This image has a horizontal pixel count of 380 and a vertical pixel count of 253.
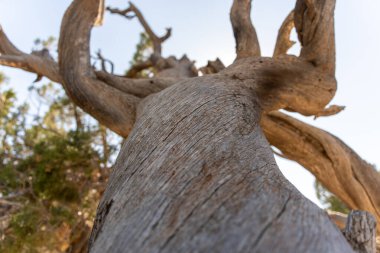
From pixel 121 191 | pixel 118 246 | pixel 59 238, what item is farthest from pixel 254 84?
pixel 59 238

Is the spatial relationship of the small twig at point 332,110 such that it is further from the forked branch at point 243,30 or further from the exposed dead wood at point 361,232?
the exposed dead wood at point 361,232

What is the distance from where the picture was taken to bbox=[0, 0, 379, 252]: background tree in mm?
1031

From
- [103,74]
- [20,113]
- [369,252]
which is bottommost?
[369,252]

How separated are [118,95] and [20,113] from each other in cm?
348

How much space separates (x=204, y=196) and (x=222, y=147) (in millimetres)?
360

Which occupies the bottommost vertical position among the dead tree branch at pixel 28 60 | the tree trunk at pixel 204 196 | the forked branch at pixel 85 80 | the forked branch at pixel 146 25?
the tree trunk at pixel 204 196

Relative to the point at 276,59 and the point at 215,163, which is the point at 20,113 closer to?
the point at 276,59

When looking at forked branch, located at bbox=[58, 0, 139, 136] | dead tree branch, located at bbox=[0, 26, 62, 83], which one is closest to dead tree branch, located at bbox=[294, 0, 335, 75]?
forked branch, located at bbox=[58, 0, 139, 136]

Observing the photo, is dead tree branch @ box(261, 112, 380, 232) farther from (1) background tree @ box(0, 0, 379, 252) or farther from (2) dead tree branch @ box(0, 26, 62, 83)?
(2) dead tree branch @ box(0, 26, 62, 83)

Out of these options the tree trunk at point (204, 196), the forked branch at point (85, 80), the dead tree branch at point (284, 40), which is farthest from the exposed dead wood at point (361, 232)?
the dead tree branch at point (284, 40)

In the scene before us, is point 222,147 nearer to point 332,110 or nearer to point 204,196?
point 204,196

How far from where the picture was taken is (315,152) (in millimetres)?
3518

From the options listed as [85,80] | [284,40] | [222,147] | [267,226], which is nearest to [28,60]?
[85,80]

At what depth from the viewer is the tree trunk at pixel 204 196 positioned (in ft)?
3.22
